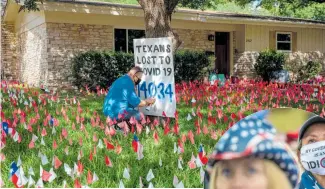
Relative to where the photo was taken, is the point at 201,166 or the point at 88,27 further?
the point at 88,27

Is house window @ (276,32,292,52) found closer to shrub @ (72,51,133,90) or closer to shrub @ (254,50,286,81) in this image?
shrub @ (254,50,286,81)

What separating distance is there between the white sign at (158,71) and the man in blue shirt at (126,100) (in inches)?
4.7

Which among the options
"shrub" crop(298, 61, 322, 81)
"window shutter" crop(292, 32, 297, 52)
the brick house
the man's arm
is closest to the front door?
the brick house

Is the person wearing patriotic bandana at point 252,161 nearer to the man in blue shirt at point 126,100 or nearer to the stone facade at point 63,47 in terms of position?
the man in blue shirt at point 126,100

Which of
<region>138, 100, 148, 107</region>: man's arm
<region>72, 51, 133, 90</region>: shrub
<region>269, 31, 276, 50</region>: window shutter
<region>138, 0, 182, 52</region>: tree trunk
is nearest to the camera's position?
<region>138, 100, 148, 107</region>: man's arm

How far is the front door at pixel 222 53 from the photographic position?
18.5m

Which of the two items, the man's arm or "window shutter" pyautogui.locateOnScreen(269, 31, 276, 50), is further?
"window shutter" pyautogui.locateOnScreen(269, 31, 276, 50)

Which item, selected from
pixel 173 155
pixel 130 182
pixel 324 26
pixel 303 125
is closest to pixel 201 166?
pixel 130 182

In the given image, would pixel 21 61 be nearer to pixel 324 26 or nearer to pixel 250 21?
pixel 250 21

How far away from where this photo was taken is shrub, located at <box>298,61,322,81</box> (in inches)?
736

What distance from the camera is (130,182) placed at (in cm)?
349

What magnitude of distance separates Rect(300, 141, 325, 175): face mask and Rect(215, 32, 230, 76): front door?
17.4m

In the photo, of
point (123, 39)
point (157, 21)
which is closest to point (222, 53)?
point (123, 39)

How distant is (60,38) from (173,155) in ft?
36.2
